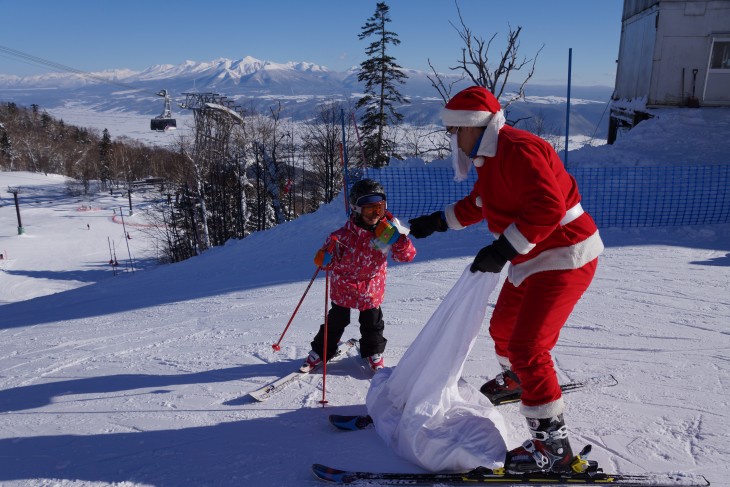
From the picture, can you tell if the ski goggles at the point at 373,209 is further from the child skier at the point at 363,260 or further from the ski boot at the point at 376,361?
the ski boot at the point at 376,361

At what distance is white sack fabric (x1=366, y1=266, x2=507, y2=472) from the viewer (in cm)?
239

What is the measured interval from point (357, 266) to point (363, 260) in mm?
64

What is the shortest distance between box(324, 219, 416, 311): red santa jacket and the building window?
1643 centimetres

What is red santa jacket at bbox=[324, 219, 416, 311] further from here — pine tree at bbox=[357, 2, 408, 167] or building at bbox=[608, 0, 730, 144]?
pine tree at bbox=[357, 2, 408, 167]

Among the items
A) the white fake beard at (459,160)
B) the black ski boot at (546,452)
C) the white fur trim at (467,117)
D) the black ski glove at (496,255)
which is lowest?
the black ski boot at (546,452)

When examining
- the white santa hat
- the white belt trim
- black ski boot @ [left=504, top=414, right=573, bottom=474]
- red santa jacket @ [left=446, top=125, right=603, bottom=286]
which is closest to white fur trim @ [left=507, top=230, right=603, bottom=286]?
red santa jacket @ [left=446, top=125, right=603, bottom=286]

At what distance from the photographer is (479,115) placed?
7.70 feet

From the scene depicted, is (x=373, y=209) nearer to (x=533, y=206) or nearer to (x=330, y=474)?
(x=533, y=206)

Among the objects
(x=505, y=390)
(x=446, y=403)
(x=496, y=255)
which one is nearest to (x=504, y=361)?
(x=505, y=390)

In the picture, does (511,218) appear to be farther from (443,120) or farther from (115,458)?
(115,458)

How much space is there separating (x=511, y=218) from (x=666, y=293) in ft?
12.4

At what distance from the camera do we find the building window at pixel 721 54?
14688 mm

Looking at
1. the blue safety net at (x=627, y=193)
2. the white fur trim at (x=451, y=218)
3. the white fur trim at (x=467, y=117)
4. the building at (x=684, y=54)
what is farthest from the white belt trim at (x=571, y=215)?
the building at (x=684, y=54)

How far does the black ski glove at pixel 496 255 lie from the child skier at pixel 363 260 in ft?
3.04
